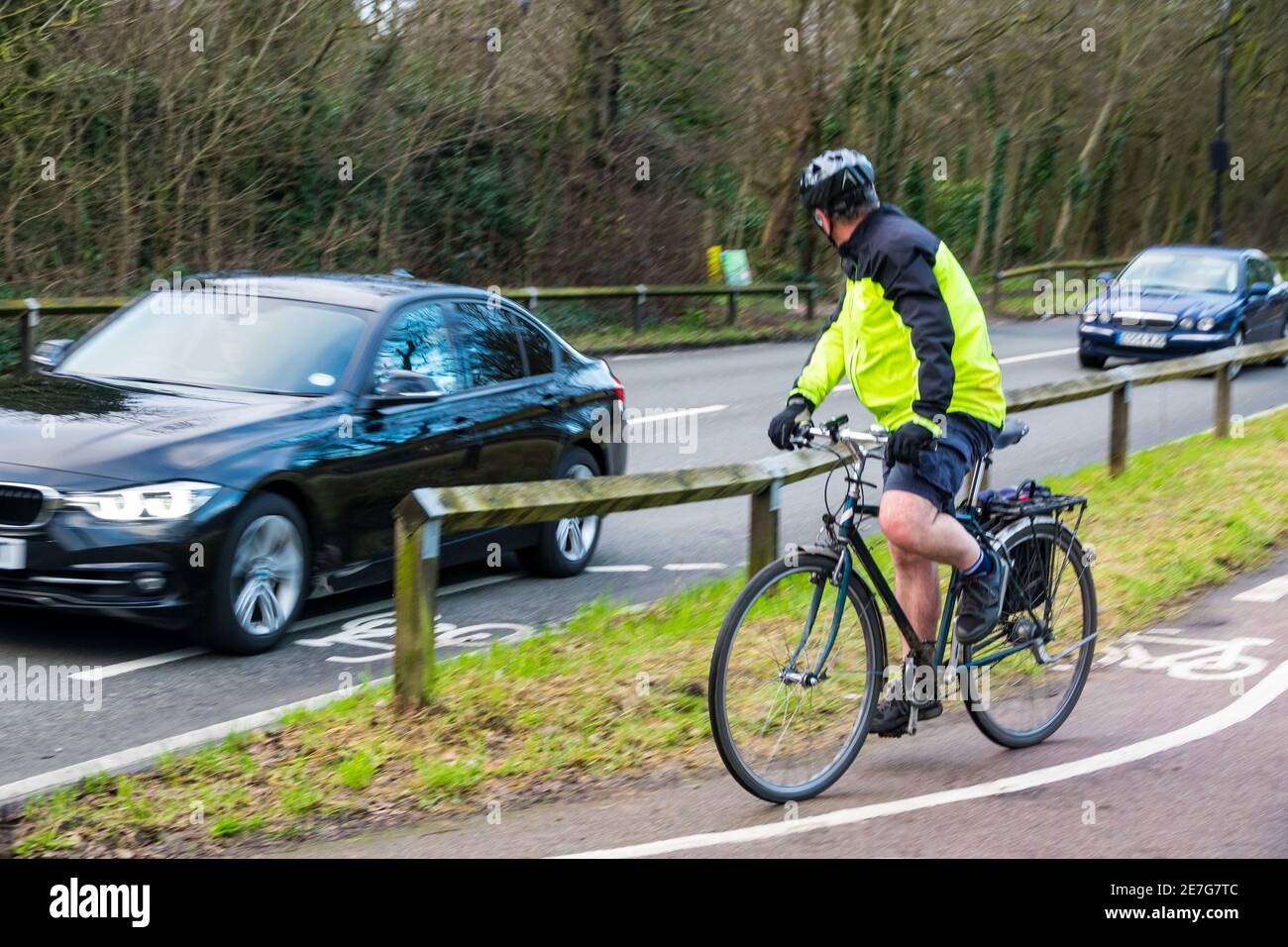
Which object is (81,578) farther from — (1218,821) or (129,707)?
(1218,821)

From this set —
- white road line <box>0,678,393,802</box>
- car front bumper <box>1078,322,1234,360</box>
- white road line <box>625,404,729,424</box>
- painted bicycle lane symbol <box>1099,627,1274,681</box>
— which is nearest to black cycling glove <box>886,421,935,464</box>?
white road line <box>0,678,393,802</box>

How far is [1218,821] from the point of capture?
17.3ft

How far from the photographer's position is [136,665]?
7.06 metres

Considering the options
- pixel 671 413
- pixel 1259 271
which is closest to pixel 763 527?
pixel 671 413

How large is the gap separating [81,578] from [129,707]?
72cm

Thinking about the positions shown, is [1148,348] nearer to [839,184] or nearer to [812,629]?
[812,629]

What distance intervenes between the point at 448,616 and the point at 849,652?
3.21 m

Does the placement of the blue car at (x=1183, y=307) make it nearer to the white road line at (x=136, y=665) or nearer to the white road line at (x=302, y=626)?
the white road line at (x=302, y=626)

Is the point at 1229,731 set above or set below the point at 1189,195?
below

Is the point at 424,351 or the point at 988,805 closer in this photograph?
the point at 988,805

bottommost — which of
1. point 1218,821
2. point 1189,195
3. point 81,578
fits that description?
point 1218,821

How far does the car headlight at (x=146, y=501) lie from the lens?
6.90m

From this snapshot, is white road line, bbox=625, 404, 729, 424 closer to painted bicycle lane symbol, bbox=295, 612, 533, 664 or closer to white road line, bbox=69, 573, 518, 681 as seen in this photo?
white road line, bbox=69, 573, 518, 681
